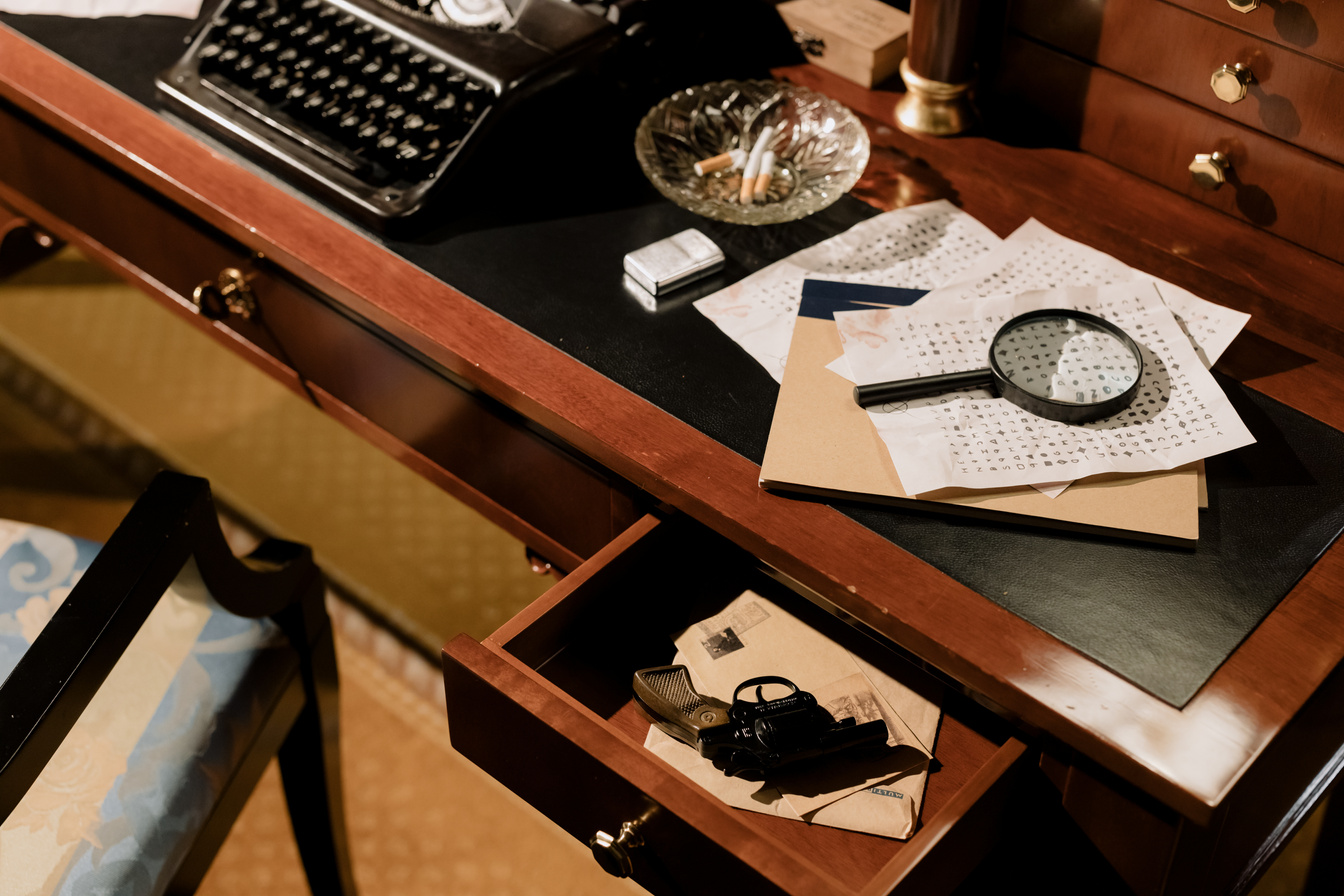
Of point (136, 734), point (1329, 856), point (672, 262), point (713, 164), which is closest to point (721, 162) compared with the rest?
point (713, 164)

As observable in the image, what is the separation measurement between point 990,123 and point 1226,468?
50cm

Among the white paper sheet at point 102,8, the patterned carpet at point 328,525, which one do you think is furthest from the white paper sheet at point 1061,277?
the white paper sheet at point 102,8

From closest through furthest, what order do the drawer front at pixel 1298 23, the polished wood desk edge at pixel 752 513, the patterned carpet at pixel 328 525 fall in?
1. the polished wood desk edge at pixel 752 513
2. the drawer front at pixel 1298 23
3. the patterned carpet at pixel 328 525

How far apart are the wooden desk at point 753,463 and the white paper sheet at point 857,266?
0.12 ft

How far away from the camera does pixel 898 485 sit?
0.86m

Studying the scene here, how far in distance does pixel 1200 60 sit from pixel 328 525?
1434mm

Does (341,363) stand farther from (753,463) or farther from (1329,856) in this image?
(1329,856)

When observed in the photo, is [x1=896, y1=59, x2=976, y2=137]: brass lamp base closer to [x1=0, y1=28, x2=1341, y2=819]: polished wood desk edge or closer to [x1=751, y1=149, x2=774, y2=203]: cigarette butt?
[x1=751, y1=149, x2=774, y2=203]: cigarette butt

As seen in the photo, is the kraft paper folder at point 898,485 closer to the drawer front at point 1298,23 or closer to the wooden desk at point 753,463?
the wooden desk at point 753,463

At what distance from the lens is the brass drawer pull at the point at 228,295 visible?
121 cm

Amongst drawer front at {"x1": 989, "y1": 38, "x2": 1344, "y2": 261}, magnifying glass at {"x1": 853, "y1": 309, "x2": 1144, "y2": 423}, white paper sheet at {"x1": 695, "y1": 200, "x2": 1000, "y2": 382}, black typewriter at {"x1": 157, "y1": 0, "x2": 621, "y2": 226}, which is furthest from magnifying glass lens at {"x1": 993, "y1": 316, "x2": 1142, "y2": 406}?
black typewriter at {"x1": 157, "y1": 0, "x2": 621, "y2": 226}

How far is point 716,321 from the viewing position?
3.31ft

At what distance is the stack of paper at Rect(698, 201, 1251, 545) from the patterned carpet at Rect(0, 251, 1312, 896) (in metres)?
0.83

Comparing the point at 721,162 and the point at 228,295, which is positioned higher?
the point at 721,162
